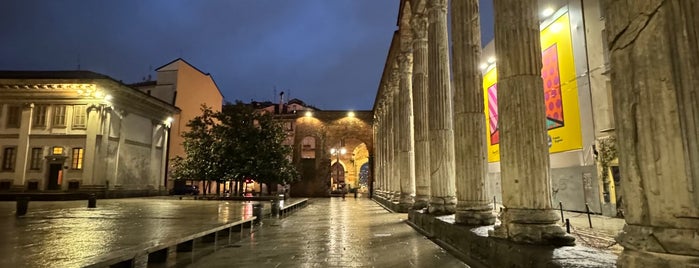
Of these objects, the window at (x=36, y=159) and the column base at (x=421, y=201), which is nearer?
the column base at (x=421, y=201)

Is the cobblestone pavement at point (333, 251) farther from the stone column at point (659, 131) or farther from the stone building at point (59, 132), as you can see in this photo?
the stone building at point (59, 132)

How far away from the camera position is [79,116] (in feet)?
91.7

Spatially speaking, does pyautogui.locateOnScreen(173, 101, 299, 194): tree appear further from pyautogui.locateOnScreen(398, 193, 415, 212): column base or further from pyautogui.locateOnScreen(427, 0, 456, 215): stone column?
pyautogui.locateOnScreen(427, 0, 456, 215): stone column

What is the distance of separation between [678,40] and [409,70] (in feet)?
48.4

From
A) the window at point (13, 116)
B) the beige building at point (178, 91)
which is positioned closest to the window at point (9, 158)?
the window at point (13, 116)

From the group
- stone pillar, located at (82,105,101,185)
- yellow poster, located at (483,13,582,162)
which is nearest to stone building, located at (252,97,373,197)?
stone pillar, located at (82,105,101,185)

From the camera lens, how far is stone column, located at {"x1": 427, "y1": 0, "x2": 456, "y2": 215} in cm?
973

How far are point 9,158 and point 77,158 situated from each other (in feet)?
15.5

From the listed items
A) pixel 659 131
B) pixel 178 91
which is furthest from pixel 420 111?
pixel 178 91

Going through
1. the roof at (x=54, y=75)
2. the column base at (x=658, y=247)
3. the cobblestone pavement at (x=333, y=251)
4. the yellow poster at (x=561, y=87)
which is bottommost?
the cobblestone pavement at (x=333, y=251)

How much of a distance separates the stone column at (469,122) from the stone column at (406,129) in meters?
8.28

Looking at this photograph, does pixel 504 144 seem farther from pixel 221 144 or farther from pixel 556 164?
pixel 221 144

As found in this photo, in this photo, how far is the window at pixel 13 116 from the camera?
27938 millimetres

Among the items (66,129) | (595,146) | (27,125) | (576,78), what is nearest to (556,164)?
(595,146)
